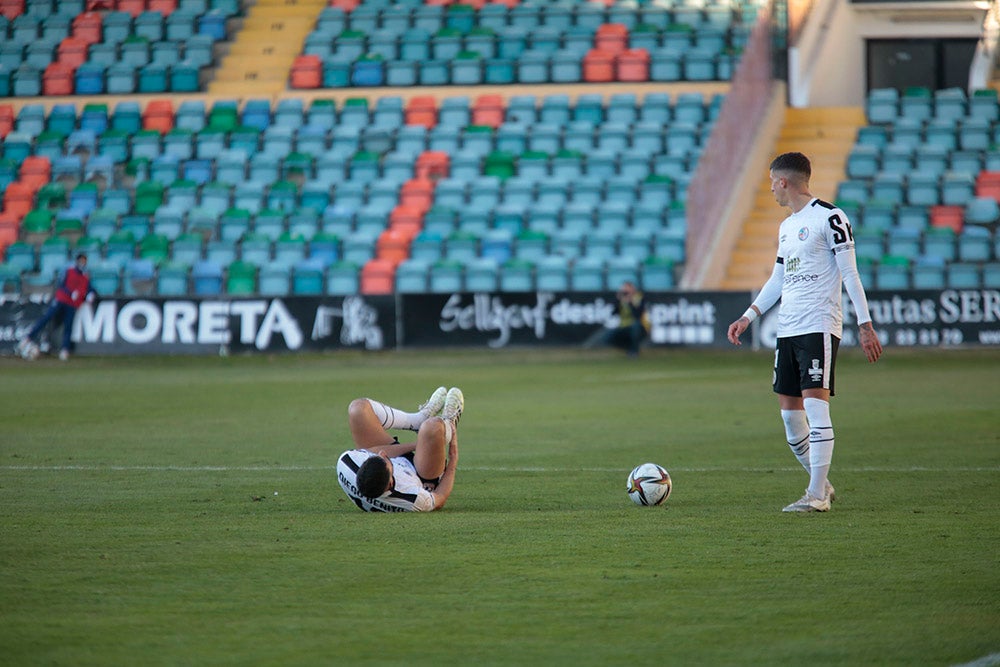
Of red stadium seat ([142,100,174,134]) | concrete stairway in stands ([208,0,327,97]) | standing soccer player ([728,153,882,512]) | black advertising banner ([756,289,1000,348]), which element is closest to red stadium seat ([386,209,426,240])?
concrete stairway in stands ([208,0,327,97])

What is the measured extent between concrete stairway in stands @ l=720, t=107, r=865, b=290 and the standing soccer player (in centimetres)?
1750

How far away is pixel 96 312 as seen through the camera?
82.4ft

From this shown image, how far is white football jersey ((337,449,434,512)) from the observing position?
792 centimetres

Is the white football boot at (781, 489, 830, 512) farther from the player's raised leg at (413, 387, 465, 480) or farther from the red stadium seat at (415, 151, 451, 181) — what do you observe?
the red stadium seat at (415, 151, 451, 181)

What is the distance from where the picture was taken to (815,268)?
824cm


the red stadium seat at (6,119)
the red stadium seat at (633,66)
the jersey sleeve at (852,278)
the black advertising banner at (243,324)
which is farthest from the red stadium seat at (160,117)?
the jersey sleeve at (852,278)

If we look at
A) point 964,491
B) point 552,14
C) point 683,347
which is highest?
point 552,14

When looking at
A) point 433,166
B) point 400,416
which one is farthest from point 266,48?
point 400,416

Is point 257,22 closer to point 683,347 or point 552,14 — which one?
point 552,14

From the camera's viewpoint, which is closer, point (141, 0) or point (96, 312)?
point (96, 312)

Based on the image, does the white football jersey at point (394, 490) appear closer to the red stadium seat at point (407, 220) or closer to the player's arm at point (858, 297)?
the player's arm at point (858, 297)

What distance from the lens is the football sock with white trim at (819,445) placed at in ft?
26.6

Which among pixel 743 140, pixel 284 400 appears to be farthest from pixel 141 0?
pixel 284 400

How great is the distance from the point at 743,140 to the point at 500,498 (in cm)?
1958
